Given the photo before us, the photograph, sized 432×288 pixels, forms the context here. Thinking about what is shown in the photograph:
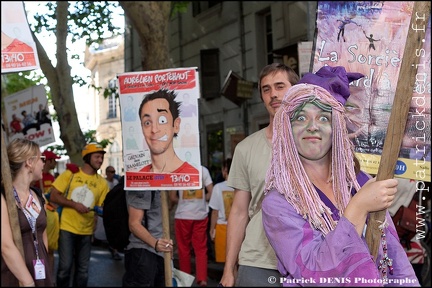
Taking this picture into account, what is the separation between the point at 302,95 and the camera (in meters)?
2.37

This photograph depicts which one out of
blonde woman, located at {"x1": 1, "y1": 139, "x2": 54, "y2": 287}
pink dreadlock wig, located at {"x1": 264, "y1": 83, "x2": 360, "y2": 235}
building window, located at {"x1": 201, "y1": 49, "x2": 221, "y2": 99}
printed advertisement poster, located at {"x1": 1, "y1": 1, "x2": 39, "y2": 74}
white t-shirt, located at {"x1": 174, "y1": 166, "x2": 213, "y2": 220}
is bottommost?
white t-shirt, located at {"x1": 174, "y1": 166, "x2": 213, "y2": 220}

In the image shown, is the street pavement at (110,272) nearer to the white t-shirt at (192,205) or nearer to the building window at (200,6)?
the white t-shirt at (192,205)

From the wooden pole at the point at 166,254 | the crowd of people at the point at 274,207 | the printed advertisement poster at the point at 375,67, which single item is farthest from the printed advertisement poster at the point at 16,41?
the wooden pole at the point at 166,254

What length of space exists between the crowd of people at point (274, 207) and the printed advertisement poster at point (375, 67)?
397 millimetres

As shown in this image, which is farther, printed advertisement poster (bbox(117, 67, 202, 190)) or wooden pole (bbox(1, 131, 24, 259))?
printed advertisement poster (bbox(117, 67, 202, 190))

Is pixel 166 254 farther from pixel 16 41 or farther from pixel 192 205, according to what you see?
pixel 192 205

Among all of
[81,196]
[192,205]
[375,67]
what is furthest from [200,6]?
[375,67]

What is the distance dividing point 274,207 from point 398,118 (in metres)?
0.53

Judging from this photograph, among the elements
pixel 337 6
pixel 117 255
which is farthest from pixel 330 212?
pixel 117 255

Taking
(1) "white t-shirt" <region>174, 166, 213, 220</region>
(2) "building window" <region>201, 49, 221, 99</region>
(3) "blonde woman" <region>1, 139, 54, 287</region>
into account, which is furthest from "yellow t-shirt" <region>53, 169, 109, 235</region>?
(2) "building window" <region>201, 49, 221, 99</region>

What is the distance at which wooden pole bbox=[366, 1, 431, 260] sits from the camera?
2291 millimetres

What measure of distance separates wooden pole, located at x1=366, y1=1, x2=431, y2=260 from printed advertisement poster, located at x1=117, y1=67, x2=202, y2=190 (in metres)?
3.06

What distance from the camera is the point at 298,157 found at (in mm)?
2342

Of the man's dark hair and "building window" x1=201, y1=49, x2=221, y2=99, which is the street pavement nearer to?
the man's dark hair
